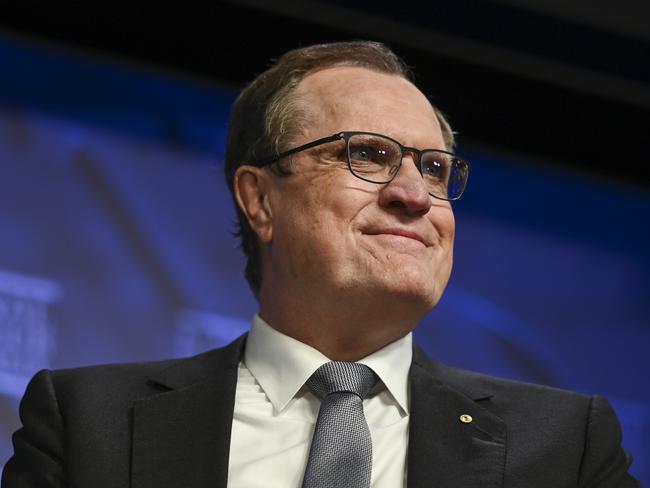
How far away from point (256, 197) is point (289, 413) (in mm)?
497

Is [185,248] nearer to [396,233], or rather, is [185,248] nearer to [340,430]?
[396,233]

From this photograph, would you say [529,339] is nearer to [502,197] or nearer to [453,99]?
[502,197]

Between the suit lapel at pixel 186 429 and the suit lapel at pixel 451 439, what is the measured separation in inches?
13.4

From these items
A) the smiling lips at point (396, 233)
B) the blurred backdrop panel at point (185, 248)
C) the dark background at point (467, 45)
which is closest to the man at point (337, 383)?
the smiling lips at point (396, 233)

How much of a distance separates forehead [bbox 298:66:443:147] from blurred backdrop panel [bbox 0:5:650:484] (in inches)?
35.0

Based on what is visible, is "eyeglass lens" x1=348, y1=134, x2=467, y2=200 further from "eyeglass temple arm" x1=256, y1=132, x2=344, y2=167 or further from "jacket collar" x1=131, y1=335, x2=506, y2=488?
"jacket collar" x1=131, y1=335, x2=506, y2=488

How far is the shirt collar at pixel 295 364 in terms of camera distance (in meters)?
2.14

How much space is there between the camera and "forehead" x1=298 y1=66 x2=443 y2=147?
224 cm

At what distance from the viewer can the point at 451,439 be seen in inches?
80.1

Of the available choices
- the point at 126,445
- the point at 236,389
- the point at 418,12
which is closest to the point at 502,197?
the point at 418,12

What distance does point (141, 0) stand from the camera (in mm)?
3357

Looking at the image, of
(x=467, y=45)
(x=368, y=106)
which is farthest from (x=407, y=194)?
(x=467, y=45)

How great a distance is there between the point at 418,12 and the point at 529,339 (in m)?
1.09

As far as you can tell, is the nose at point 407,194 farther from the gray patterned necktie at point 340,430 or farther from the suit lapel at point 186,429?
the suit lapel at point 186,429
